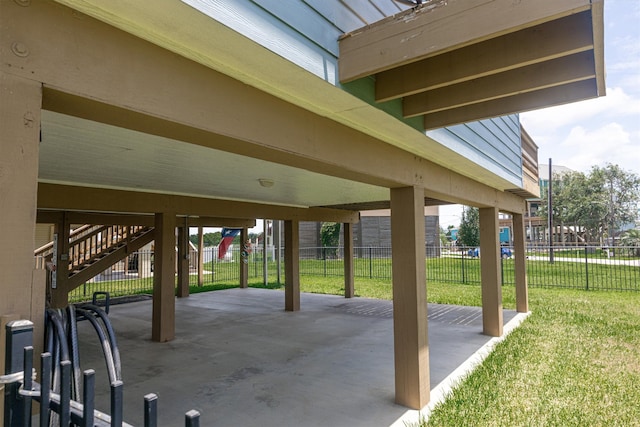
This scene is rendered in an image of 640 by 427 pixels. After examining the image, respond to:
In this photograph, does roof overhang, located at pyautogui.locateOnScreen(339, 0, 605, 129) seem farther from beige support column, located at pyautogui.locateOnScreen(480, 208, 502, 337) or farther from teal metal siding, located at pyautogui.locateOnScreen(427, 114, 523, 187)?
beige support column, located at pyautogui.locateOnScreen(480, 208, 502, 337)

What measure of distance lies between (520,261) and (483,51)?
6.98 m

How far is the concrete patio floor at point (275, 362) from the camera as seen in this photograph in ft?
12.0

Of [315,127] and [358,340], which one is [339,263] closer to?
[358,340]

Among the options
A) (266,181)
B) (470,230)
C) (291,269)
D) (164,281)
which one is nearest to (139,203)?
(164,281)

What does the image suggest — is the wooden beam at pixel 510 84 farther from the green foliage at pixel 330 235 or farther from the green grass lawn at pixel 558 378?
the green foliage at pixel 330 235

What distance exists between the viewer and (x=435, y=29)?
1954mm

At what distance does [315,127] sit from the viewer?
8.16 feet

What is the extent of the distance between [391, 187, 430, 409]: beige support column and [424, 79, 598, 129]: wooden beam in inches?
31.3

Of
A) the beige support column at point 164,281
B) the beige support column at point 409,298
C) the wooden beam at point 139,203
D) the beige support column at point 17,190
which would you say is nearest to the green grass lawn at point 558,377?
the beige support column at point 409,298

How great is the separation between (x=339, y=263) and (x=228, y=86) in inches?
730

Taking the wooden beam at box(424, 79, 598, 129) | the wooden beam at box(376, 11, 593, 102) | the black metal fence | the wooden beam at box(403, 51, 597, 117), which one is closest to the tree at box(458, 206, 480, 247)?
the black metal fence

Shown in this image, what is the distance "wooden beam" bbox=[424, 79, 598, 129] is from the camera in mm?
2512

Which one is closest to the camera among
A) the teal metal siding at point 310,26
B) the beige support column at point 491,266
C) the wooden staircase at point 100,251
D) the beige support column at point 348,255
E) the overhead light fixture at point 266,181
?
the teal metal siding at point 310,26

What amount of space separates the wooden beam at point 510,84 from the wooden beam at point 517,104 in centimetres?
3
